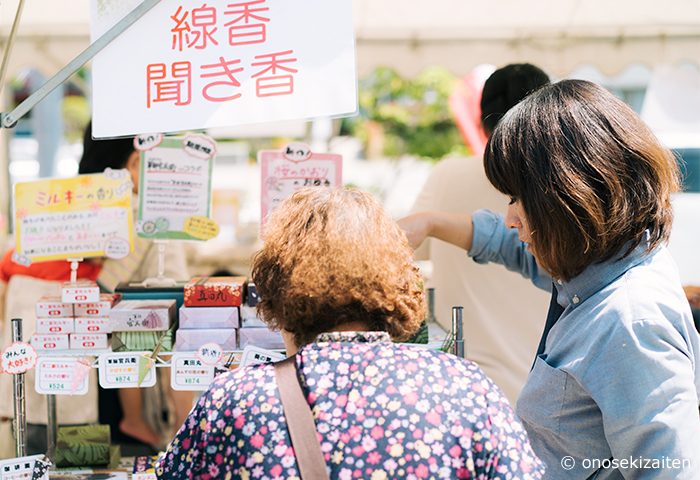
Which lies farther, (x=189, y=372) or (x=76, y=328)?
(x=76, y=328)

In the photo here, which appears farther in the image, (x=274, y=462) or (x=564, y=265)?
(x=564, y=265)

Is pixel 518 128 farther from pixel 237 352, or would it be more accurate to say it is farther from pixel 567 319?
pixel 237 352

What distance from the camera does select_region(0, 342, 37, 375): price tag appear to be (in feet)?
5.75

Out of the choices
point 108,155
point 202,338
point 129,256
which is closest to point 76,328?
point 202,338

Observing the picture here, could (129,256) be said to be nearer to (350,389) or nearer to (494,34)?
(350,389)

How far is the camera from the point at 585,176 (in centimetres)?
138

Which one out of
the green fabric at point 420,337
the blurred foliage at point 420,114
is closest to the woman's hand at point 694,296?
the green fabric at point 420,337

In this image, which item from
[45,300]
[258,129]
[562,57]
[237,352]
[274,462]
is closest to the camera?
[274,462]

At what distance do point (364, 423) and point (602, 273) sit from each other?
23.1 inches

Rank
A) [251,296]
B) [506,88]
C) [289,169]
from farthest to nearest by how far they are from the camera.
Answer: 1. [506,88]
2. [289,169]
3. [251,296]

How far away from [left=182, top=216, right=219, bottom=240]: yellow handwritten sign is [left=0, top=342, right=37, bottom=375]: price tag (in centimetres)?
60

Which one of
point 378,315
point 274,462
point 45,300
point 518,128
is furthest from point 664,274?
point 45,300

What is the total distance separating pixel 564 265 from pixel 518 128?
0.92 feet

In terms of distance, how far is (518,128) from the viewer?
57.7 inches
